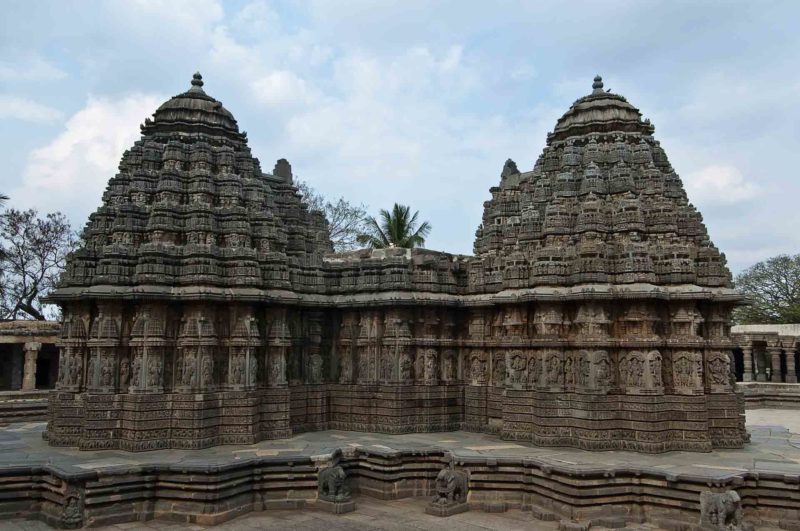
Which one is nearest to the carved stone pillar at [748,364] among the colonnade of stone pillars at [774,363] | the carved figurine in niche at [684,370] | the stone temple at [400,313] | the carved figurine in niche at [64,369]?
the colonnade of stone pillars at [774,363]

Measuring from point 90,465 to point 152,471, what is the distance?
112cm

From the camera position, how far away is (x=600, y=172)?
47.9 feet

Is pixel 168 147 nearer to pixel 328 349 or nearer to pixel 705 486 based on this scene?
pixel 328 349

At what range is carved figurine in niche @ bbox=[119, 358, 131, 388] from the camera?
13221 mm

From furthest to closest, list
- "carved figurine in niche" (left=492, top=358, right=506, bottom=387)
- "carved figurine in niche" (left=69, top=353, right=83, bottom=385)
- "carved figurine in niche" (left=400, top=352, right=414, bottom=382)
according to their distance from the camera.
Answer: "carved figurine in niche" (left=400, top=352, right=414, bottom=382), "carved figurine in niche" (left=492, top=358, right=506, bottom=387), "carved figurine in niche" (left=69, top=353, right=83, bottom=385)

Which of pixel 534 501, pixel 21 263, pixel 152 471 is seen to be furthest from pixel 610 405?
pixel 21 263

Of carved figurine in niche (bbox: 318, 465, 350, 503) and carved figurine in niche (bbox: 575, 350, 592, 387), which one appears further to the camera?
carved figurine in niche (bbox: 575, 350, 592, 387)

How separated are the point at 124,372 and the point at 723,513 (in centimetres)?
1125

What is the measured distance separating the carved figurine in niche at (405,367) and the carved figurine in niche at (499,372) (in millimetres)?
1997

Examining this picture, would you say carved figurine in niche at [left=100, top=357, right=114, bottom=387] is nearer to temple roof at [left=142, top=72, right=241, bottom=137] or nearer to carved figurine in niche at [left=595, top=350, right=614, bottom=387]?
temple roof at [left=142, top=72, right=241, bottom=137]

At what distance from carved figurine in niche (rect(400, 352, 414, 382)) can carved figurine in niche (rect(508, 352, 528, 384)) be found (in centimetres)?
245

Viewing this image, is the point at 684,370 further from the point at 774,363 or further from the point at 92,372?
the point at 774,363

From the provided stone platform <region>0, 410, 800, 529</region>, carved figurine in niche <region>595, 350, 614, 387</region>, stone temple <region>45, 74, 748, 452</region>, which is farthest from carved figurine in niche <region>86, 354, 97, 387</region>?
carved figurine in niche <region>595, 350, 614, 387</region>

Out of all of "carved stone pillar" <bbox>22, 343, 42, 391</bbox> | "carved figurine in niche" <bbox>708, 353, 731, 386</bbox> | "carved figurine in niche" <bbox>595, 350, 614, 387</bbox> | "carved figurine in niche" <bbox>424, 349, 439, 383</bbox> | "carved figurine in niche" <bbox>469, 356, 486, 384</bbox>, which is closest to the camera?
"carved figurine in niche" <bbox>595, 350, 614, 387</bbox>
